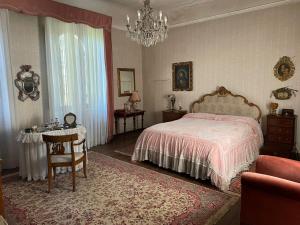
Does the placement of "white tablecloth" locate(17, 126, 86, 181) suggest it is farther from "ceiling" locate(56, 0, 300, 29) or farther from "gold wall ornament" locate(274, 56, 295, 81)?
"gold wall ornament" locate(274, 56, 295, 81)

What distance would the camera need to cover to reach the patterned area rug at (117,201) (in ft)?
8.21

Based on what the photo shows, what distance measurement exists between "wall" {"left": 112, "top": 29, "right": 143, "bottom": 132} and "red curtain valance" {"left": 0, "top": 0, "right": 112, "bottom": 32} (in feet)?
2.86

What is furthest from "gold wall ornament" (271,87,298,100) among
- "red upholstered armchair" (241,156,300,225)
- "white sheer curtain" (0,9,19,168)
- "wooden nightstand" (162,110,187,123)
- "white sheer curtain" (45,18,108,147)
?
"white sheer curtain" (0,9,19,168)

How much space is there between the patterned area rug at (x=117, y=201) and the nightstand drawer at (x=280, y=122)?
7.08 feet

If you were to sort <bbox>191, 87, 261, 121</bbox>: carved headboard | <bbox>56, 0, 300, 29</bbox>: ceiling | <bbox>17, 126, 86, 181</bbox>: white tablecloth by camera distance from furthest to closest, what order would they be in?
1. <bbox>191, 87, 261, 121</bbox>: carved headboard
2. <bbox>56, 0, 300, 29</bbox>: ceiling
3. <bbox>17, 126, 86, 181</bbox>: white tablecloth

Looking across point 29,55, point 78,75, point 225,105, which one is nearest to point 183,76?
point 225,105

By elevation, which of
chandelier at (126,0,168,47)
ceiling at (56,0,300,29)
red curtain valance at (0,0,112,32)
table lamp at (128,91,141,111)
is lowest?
table lamp at (128,91,141,111)

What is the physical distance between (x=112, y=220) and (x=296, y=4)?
16.3 feet

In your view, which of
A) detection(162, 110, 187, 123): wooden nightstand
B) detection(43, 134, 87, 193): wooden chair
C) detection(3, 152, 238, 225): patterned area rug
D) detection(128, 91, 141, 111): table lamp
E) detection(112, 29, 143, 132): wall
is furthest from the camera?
detection(128, 91, 141, 111): table lamp

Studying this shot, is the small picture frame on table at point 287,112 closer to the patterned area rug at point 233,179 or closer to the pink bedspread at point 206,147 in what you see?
the pink bedspread at point 206,147

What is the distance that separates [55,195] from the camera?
3.04 metres

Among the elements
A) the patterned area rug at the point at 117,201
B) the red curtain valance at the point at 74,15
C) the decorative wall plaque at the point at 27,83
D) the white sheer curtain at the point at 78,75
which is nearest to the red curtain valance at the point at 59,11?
the red curtain valance at the point at 74,15

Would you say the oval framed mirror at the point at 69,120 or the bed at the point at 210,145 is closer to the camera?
the bed at the point at 210,145

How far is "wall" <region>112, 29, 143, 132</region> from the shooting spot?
20.1 feet
